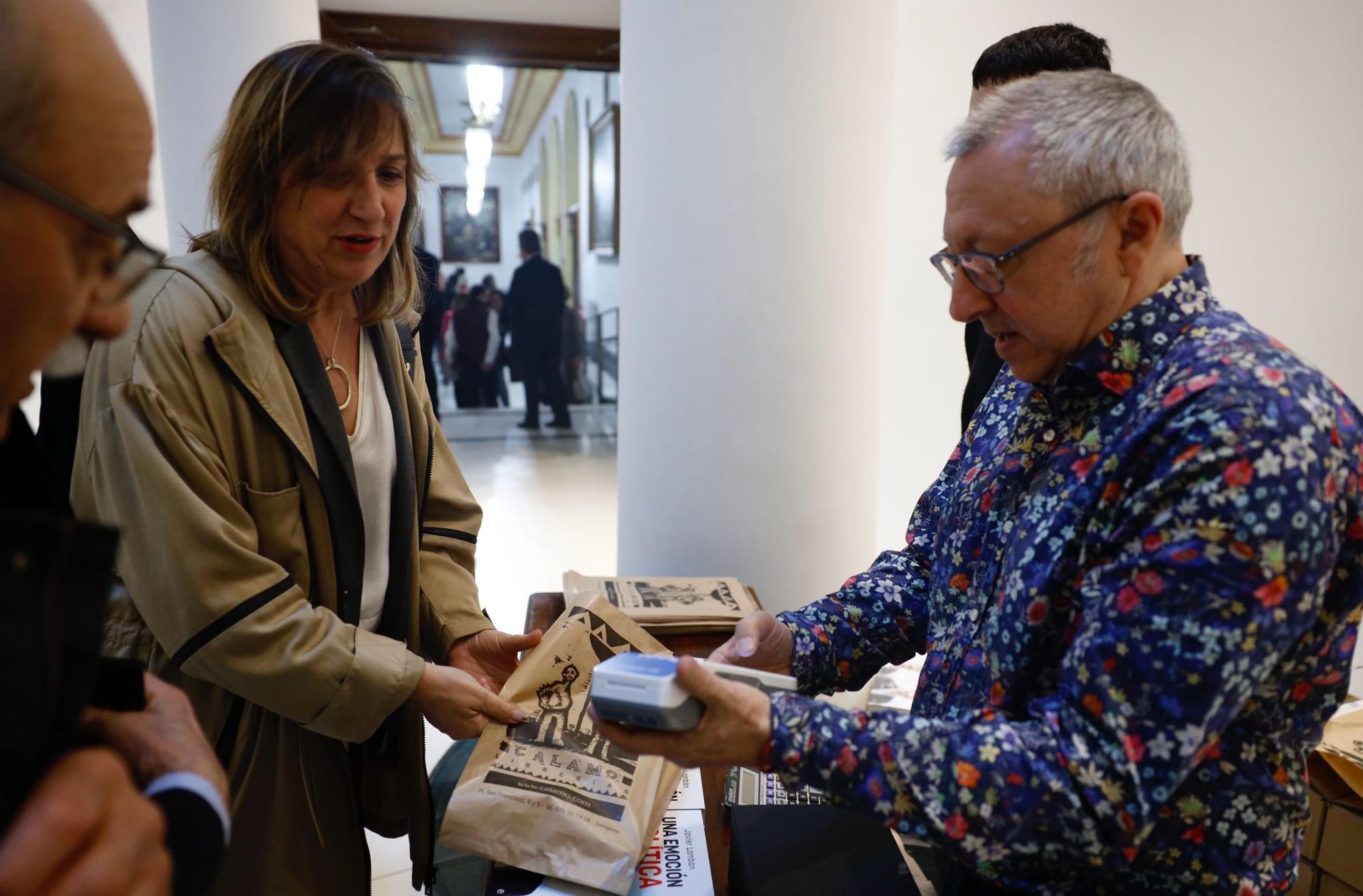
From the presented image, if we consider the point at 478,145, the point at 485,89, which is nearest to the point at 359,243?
the point at 485,89

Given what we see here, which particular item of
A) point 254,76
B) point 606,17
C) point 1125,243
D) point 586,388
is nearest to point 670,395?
point 254,76

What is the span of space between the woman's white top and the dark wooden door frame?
3815 millimetres

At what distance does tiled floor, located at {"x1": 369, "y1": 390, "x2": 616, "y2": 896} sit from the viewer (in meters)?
4.23

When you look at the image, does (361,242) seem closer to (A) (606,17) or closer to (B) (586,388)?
(A) (606,17)

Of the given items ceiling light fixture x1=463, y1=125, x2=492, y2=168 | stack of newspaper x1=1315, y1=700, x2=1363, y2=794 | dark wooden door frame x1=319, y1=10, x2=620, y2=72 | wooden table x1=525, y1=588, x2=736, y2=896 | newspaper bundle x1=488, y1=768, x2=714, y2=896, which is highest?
dark wooden door frame x1=319, y1=10, x2=620, y2=72

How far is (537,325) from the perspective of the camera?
8211 millimetres

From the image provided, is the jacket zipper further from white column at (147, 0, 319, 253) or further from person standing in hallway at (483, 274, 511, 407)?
person standing in hallway at (483, 274, 511, 407)

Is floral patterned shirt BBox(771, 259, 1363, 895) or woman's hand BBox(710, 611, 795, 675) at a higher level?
floral patterned shirt BBox(771, 259, 1363, 895)

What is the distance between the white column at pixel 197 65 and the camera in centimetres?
324

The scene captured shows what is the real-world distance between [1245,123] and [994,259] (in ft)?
9.00

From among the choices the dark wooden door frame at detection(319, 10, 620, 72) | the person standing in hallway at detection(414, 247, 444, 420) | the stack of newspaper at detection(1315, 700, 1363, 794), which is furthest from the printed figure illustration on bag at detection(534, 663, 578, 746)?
the dark wooden door frame at detection(319, 10, 620, 72)

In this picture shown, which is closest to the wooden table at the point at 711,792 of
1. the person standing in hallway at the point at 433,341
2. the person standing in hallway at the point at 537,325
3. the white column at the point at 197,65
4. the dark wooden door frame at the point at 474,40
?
the white column at the point at 197,65

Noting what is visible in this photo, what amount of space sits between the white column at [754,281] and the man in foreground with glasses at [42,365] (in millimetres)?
2126

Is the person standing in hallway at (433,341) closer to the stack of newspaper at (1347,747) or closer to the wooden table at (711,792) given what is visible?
the wooden table at (711,792)
